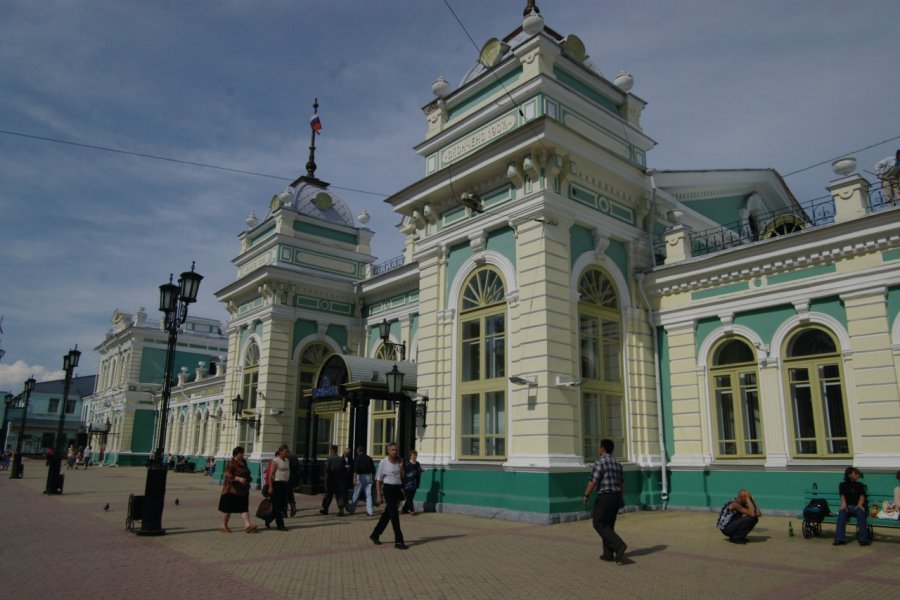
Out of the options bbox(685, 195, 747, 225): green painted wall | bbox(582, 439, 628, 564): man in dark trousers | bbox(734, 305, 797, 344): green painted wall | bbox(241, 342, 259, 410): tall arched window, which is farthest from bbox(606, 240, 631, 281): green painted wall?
bbox(241, 342, 259, 410): tall arched window

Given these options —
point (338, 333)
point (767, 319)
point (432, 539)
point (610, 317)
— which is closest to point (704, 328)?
point (767, 319)

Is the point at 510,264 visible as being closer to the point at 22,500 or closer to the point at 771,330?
the point at 771,330

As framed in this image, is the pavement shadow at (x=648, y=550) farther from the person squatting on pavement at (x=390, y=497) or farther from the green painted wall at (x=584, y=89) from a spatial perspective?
the green painted wall at (x=584, y=89)

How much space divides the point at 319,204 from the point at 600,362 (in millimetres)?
15053

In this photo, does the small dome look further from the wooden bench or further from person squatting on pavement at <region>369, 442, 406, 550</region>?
the wooden bench

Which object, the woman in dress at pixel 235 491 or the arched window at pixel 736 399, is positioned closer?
the woman in dress at pixel 235 491

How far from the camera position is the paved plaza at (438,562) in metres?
6.95

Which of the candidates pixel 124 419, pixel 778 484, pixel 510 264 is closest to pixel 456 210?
pixel 510 264

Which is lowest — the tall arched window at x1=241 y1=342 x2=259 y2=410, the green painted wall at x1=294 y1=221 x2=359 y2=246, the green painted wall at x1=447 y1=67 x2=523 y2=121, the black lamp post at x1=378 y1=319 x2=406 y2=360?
the tall arched window at x1=241 y1=342 x2=259 y2=410

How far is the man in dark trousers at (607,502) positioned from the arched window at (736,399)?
6.10 meters

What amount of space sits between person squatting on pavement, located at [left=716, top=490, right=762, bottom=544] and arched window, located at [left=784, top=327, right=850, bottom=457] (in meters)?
3.68

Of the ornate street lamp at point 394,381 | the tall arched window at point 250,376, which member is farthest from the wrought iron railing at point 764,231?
the tall arched window at point 250,376

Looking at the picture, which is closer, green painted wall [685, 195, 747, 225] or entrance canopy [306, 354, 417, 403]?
entrance canopy [306, 354, 417, 403]

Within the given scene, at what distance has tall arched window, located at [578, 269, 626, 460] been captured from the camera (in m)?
14.3
